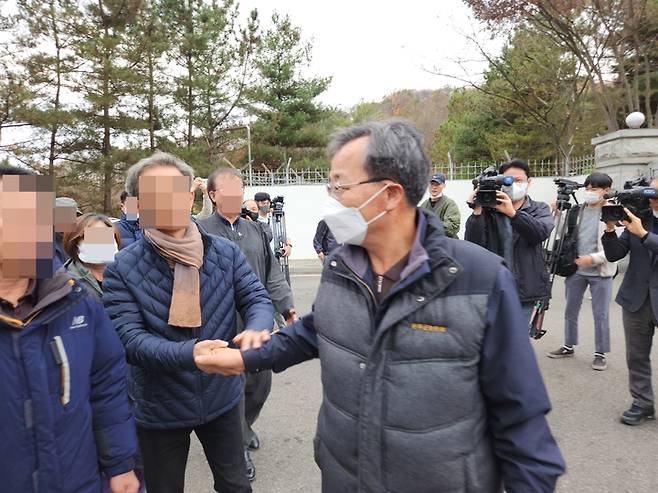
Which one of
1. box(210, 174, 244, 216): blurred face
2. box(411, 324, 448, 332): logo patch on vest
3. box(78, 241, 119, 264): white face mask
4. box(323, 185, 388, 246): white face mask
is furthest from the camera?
box(210, 174, 244, 216): blurred face

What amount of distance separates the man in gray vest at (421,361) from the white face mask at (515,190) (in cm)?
281

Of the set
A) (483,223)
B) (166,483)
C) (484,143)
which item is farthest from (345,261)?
(484,143)

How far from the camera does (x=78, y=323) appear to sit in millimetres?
1572

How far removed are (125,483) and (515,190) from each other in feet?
11.8

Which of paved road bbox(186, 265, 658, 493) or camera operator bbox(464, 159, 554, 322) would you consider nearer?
paved road bbox(186, 265, 658, 493)

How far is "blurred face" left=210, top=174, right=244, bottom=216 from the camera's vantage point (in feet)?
10.5

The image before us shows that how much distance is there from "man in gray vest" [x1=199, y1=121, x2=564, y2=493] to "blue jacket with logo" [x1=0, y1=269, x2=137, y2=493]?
2.67ft

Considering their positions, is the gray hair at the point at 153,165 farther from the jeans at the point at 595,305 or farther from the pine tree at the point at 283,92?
the pine tree at the point at 283,92

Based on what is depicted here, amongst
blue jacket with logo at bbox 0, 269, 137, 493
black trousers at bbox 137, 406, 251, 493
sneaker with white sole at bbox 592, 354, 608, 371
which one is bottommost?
sneaker with white sole at bbox 592, 354, 608, 371

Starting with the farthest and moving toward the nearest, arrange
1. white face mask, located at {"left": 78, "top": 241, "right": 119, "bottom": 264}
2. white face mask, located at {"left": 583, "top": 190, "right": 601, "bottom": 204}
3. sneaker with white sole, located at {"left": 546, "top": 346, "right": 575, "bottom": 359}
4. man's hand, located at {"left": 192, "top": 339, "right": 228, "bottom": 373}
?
sneaker with white sole, located at {"left": 546, "top": 346, "right": 575, "bottom": 359}, white face mask, located at {"left": 583, "top": 190, "right": 601, "bottom": 204}, white face mask, located at {"left": 78, "top": 241, "right": 119, "bottom": 264}, man's hand, located at {"left": 192, "top": 339, "right": 228, "bottom": 373}

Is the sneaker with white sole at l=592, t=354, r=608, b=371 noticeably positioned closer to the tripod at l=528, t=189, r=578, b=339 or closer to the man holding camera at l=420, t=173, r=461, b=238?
the tripod at l=528, t=189, r=578, b=339

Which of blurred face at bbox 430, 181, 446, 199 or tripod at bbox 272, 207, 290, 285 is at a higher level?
blurred face at bbox 430, 181, 446, 199

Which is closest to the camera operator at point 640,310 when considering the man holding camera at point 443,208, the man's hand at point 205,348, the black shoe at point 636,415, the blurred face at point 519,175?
the black shoe at point 636,415

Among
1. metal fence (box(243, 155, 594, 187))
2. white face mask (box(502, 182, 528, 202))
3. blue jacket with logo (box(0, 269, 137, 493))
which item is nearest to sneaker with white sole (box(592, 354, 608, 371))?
white face mask (box(502, 182, 528, 202))
